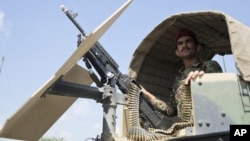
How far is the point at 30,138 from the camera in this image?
16.1ft

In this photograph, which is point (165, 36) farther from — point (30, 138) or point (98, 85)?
point (30, 138)

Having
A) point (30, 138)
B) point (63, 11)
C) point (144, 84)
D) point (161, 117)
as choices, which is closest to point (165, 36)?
point (144, 84)

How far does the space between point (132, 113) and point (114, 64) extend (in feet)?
3.08

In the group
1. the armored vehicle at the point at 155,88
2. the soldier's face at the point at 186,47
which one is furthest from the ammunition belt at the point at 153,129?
the soldier's face at the point at 186,47

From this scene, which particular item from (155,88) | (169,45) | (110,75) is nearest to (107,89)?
(110,75)

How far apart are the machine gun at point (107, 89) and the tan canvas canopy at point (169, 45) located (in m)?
0.26

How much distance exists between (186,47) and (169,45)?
1.73 feet

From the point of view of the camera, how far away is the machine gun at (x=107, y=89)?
5020 millimetres

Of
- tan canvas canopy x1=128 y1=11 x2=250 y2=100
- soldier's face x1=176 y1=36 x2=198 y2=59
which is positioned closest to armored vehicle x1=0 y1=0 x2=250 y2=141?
tan canvas canopy x1=128 y1=11 x2=250 y2=100

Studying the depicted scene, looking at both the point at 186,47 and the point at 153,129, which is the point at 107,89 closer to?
the point at 153,129

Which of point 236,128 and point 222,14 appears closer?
point 236,128

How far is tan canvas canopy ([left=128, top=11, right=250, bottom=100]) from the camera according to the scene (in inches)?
192

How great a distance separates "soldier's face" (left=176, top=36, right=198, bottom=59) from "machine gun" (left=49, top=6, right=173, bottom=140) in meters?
0.74

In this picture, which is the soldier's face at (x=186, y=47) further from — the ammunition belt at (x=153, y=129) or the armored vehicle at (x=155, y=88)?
Result: the ammunition belt at (x=153, y=129)
